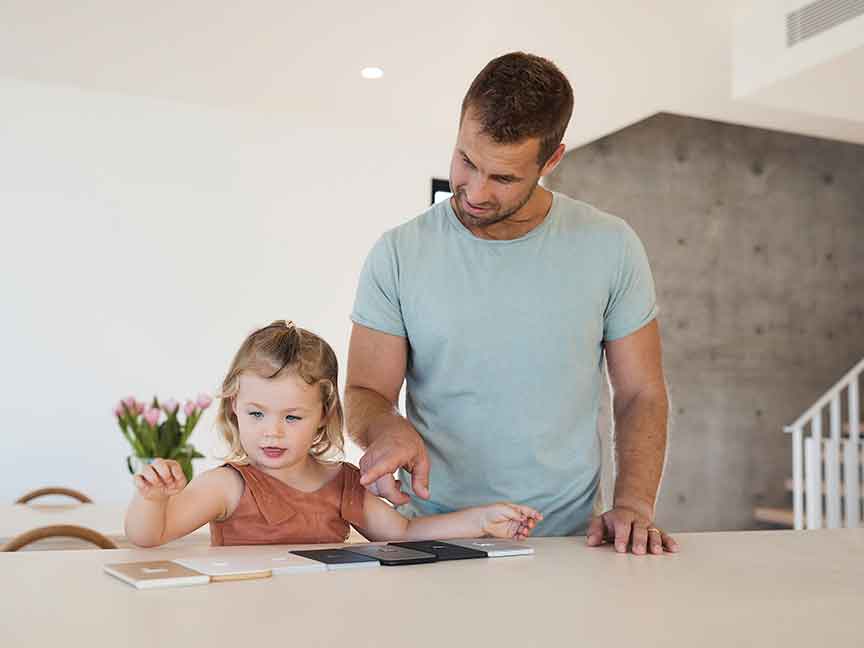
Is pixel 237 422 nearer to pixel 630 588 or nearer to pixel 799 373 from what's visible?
pixel 630 588

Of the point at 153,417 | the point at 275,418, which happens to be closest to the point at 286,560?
the point at 275,418

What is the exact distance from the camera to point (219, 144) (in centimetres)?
607

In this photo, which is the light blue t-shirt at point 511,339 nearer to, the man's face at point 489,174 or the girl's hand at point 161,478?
the man's face at point 489,174

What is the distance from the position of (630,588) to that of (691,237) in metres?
6.15

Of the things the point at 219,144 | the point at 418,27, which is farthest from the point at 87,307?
the point at 418,27

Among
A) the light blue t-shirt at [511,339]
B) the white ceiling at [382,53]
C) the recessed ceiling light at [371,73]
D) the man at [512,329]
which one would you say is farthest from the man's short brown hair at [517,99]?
the recessed ceiling light at [371,73]

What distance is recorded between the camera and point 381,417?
1.59 m

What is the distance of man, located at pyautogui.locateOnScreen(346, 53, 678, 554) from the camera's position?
167 centimetres

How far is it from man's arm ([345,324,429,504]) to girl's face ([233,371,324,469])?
0.10 m

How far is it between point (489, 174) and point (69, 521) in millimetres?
2155

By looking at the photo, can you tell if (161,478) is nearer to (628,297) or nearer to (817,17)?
(628,297)

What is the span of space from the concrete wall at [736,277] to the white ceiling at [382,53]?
0.80 metres

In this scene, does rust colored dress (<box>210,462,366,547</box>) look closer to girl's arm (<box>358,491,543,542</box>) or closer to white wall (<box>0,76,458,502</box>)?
girl's arm (<box>358,491,543,542</box>)

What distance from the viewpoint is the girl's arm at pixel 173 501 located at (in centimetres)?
128
